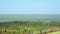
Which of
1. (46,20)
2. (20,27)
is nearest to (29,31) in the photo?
(20,27)

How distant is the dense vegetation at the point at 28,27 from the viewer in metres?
1.32

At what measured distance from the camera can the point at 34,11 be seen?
1371 mm

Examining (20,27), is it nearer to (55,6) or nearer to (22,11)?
(22,11)

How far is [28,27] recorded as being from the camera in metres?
1.34

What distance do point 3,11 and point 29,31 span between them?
1.28 ft

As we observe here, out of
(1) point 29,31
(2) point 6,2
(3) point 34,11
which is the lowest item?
(1) point 29,31

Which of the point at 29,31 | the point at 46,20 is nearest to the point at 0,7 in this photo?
the point at 29,31

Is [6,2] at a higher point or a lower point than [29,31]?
higher

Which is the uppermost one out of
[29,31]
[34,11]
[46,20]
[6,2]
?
[6,2]

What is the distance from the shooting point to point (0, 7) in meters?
1.36

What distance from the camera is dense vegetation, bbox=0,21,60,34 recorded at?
1318 mm

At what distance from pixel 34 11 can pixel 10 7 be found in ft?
0.97

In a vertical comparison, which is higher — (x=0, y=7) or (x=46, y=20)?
(x=0, y=7)

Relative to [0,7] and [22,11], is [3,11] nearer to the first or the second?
[0,7]
